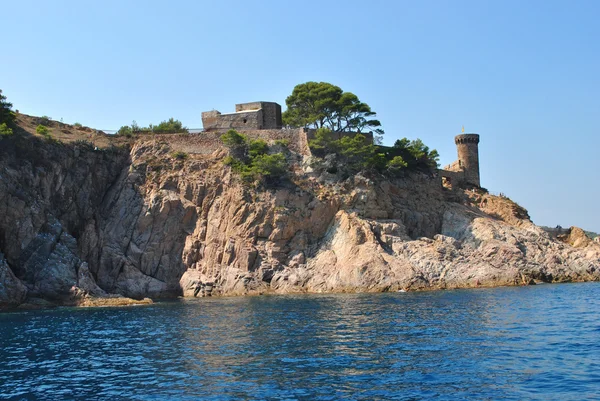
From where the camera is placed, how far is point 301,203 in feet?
167

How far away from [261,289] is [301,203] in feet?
28.3

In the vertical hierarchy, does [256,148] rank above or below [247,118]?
below

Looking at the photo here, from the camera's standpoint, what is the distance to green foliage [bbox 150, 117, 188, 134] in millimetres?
58206

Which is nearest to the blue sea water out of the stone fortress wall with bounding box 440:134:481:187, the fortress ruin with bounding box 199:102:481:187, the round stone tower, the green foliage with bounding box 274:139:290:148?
the green foliage with bounding box 274:139:290:148

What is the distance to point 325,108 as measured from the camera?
59250mm

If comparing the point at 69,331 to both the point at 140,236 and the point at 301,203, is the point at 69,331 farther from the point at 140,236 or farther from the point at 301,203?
the point at 301,203

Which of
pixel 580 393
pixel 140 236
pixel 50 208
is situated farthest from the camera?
pixel 140 236

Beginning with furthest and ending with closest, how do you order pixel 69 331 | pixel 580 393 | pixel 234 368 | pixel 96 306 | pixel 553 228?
pixel 553 228
pixel 96 306
pixel 69 331
pixel 234 368
pixel 580 393

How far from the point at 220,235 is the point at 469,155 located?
30830 millimetres

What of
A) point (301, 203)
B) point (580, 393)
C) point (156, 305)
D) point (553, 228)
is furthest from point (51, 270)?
point (553, 228)

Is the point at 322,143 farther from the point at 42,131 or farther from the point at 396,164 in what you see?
the point at 42,131

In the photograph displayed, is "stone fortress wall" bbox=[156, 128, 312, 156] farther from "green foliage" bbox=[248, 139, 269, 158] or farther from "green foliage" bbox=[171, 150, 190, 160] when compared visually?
"green foliage" bbox=[248, 139, 269, 158]

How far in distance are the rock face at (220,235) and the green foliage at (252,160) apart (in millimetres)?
1310

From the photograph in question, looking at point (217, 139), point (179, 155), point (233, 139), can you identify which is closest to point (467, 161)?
point (233, 139)
